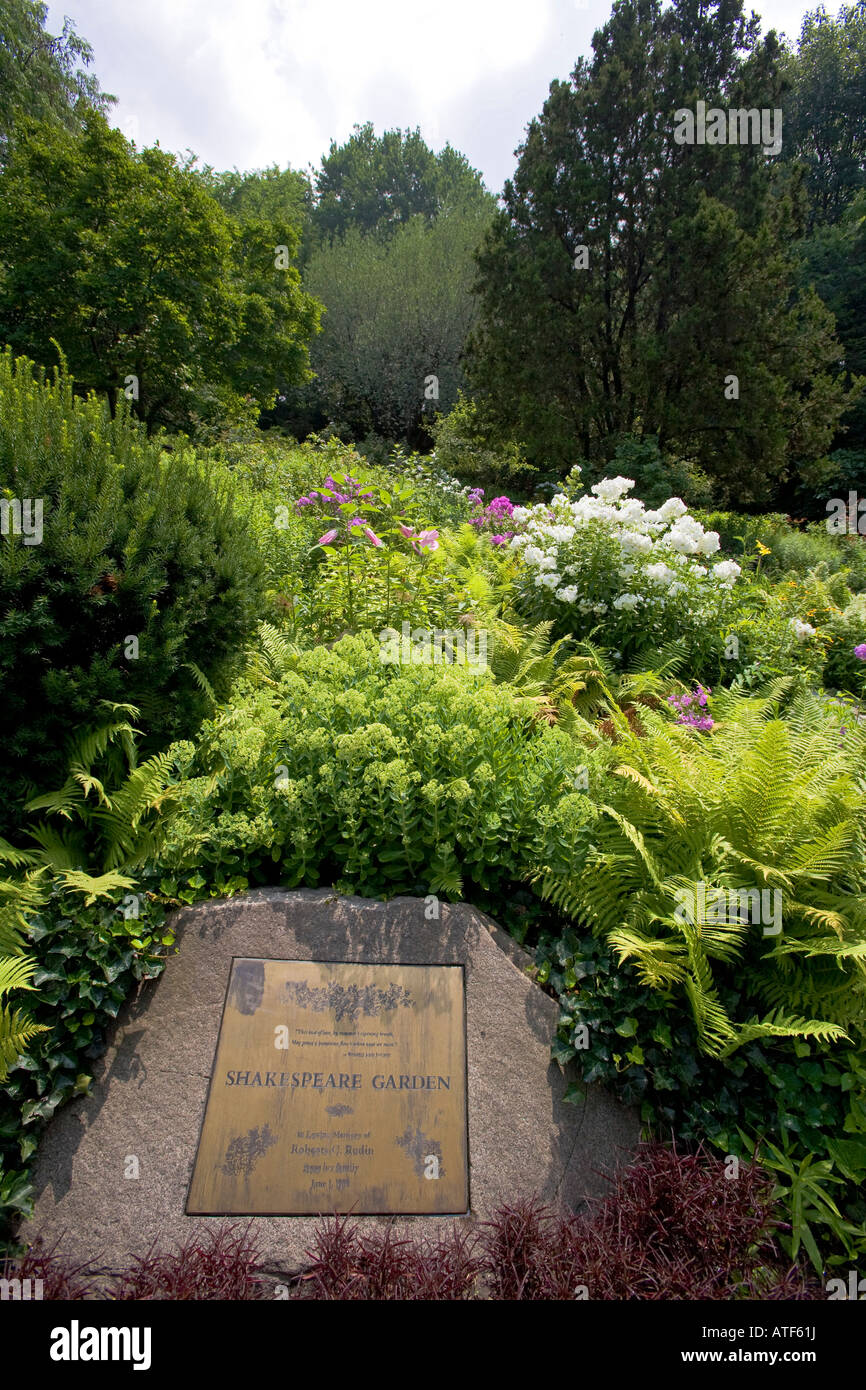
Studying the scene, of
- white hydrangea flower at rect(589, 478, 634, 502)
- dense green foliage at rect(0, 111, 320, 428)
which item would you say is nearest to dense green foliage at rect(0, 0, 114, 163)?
dense green foliage at rect(0, 111, 320, 428)

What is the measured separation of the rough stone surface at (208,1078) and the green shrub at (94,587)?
3.94 ft

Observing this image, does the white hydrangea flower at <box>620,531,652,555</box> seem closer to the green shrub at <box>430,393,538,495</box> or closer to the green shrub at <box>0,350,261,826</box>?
the green shrub at <box>0,350,261,826</box>

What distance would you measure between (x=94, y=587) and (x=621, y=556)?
4233 mm

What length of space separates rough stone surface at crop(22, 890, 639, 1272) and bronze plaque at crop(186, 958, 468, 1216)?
7 centimetres

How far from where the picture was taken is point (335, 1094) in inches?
113

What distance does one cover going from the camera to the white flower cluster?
19.7ft

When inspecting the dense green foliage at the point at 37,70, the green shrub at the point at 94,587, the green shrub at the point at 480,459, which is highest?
the dense green foliage at the point at 37,70

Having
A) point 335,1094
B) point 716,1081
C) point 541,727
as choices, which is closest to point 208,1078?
point 335,1094

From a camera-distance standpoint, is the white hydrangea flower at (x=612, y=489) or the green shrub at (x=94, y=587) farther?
the white hydrangea flower at (x=612, y=489)

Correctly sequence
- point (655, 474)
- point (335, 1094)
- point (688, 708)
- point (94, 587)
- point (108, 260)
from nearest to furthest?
point (335, 1094) < point (94, 587) < point (688, 708) < point (655, 474) < point (108, 260)

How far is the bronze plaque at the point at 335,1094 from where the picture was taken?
2.72 metres

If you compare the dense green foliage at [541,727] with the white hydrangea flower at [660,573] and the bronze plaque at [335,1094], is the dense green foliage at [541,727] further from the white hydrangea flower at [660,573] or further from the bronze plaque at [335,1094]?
the bronze plaque at [335,1094]

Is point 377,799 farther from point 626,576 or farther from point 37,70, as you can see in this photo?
point 37,70

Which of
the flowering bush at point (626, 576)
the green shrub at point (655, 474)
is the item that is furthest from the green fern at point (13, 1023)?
the green shrub at point (655, 474)
